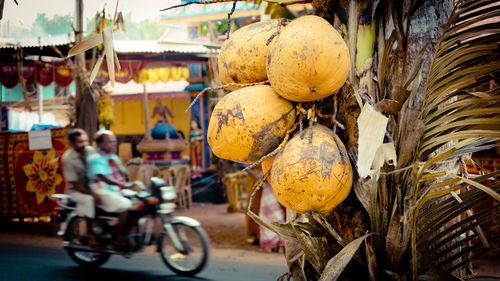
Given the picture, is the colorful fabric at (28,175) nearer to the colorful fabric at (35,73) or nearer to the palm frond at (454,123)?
the colorful fabric at (35,73)

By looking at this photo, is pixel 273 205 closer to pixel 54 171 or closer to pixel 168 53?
pixel 168 53

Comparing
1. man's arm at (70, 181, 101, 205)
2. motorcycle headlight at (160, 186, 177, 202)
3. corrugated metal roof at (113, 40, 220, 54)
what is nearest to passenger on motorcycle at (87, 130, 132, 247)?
man's arm at (70, 181, 101, 205)

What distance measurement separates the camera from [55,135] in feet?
23.3

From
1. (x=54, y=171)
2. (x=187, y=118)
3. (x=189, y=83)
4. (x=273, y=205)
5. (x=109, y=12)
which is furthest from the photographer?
(x=187, y=118)

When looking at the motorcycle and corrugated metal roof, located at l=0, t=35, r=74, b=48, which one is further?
corrugated metal roof, located at l=0, t=35, r=74, b=48

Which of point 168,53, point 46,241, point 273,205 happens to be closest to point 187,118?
point 168,53

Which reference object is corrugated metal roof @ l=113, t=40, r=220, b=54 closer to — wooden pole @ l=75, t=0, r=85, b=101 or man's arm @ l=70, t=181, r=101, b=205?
wooden pole @ l=75, t=0, r=85, b=101

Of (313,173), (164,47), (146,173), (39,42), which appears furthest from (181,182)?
(313,173)

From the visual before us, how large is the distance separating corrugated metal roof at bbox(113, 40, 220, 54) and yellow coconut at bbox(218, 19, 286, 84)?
5950mm

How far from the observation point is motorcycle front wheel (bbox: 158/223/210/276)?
14.6ft

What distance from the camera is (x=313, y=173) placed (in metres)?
0.87

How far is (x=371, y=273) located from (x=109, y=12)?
3.20 feet

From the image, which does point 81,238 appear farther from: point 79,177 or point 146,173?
point 146,173

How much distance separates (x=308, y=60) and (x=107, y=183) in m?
4.47
